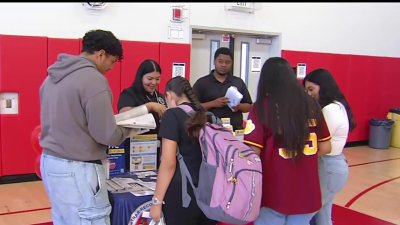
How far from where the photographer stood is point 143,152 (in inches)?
94.3

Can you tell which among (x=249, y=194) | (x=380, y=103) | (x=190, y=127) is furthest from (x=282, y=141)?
(x=380, y=103)

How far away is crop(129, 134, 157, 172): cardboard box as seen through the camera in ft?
7.72

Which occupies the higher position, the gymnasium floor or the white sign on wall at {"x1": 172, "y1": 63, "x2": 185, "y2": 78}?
the white sign on wall at {"x1": 172, "y1": 63, "x2": 185, "y2": 78}

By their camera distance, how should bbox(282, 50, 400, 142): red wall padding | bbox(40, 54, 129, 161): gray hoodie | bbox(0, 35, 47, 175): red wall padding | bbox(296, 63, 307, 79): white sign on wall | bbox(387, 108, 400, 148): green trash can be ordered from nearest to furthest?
bbox(40, 54, 129, 161): gray hoodie < bbox(0, 35, 47, 175): red wall padding < bbox(296, 63, 307, 79): white sign on wall < bbox(282, 50, 400, 142): red wall padding < bbox(387, 108, 400, 148): green trash can

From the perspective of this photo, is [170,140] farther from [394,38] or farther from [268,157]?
[394,38]

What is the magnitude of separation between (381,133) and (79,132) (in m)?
7.10

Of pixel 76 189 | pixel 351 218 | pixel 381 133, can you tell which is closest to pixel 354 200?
pixel 351 218

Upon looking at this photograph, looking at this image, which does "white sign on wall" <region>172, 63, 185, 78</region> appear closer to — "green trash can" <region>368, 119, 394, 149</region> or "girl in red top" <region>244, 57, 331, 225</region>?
"girl in red top" <region>244, 57, 331, 225</region>

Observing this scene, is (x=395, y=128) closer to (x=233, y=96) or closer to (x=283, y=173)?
(x=233, y=96)

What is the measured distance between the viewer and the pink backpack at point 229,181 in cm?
172

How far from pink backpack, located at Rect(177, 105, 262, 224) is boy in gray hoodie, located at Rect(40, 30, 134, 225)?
1.33ft

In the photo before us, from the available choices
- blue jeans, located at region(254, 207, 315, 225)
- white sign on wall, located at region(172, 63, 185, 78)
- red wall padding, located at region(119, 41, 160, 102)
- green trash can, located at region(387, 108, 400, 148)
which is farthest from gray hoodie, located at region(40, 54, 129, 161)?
green trash can, located at region(387, 108, 400, 148)

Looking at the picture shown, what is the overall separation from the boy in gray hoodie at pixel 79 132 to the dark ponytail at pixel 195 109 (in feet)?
1.01

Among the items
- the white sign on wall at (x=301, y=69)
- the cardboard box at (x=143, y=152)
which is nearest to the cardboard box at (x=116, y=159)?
the cardboard box at (x=143, y=152)
